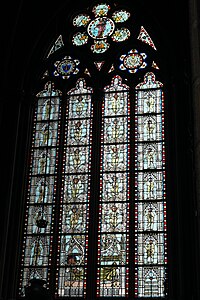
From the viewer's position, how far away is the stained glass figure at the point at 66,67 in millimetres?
12414

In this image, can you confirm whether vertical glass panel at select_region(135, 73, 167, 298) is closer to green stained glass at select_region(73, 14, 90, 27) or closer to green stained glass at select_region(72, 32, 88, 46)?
green stained glass at select_region(72, 32, 88, 46)

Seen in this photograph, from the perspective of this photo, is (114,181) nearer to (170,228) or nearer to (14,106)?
(170,228)

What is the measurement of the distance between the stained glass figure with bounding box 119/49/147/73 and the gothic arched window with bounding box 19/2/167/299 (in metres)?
0.02

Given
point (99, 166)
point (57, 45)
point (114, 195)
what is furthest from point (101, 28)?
point (114, 195)

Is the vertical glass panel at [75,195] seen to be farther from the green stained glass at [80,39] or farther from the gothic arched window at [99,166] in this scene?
the green stained glass at [80,39]

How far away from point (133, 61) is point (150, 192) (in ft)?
8.67

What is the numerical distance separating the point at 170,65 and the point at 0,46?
313cm

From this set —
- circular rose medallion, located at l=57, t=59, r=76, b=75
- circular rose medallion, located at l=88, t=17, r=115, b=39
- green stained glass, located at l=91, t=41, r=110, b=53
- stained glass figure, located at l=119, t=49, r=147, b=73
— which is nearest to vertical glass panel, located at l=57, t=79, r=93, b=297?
circular rose medallion, located at l=57, t=59, r=76, b=75

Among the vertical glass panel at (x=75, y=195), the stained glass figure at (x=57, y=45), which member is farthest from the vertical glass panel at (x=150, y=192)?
the stained glass figure at (x=57, y=45)

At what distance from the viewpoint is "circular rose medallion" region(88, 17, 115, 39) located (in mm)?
12672

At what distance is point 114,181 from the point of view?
1115 centimetres

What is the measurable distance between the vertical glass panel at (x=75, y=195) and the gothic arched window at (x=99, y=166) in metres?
0.02

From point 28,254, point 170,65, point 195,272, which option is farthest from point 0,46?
point 195,272

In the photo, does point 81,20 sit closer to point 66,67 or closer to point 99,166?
point 66,67
